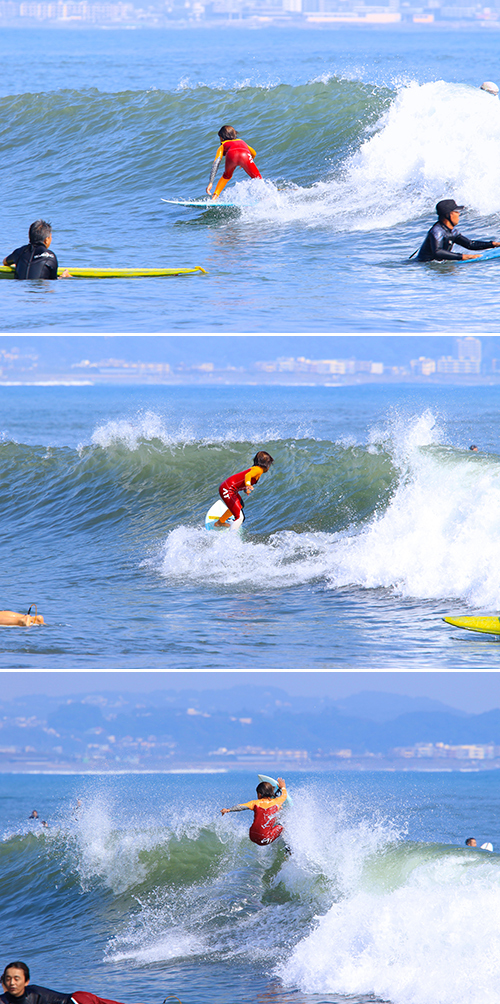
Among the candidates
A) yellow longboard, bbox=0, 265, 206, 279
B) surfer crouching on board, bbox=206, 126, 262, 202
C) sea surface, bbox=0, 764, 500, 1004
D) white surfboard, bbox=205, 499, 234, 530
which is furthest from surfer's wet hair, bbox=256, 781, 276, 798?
surfer crouching on board, bbox=206, 126, 262, 202

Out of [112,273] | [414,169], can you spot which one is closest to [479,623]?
[112,273]

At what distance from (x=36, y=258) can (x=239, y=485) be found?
3.67 m

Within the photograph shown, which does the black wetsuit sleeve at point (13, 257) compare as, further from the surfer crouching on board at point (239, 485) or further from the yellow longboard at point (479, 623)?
the yellow longboard at point (479, 623)

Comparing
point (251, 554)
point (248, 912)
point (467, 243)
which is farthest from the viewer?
point (467, 243)

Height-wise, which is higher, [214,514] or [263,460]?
[263,460]

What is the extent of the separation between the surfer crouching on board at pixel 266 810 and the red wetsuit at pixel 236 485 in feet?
9.40

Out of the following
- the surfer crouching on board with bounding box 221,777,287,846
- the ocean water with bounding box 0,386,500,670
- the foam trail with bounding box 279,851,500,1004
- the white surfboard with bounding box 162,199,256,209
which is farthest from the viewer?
the white surfboard with bounding box 162,199,256,209

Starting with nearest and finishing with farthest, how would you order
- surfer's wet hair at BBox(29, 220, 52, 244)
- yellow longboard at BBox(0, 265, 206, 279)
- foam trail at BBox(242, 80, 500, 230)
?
surfer's wet hair at BBox(29, 220, 52, 244)
yellow longboard at BBox(0, 265, 206, 279)
foam trail at BBox(242, 80, 500, 230)

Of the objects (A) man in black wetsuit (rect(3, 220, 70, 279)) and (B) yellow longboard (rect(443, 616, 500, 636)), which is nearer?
(B) yellow longboard (rect(443, 616, 500, 636))

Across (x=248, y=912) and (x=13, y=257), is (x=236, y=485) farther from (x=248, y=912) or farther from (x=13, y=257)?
(x=248, y=912)

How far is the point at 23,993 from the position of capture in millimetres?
4922

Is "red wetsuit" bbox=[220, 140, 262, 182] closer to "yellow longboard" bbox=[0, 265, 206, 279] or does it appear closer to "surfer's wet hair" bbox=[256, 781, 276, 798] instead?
"yellow longboard" bbox=[0, 265, 206, 279]

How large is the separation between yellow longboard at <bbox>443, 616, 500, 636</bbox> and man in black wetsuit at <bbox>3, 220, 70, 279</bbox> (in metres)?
5.97

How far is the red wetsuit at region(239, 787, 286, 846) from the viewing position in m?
7.95
